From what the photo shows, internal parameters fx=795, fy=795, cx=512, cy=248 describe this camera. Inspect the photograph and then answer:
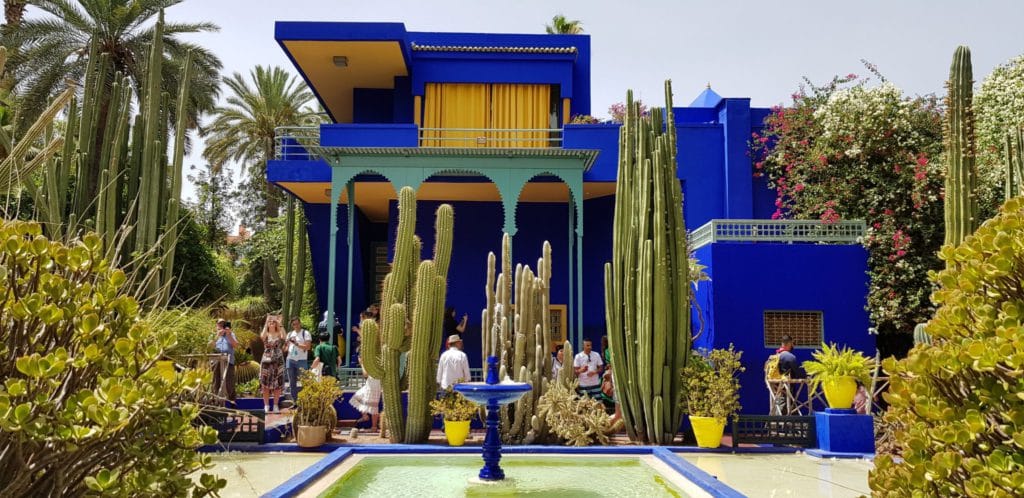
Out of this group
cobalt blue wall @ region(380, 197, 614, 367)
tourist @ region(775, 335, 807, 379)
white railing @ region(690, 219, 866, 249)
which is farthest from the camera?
cobalt blue wall @ region(380, 197, 614, 367)

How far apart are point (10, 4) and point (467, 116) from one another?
11.4 m

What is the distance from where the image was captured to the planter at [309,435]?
10.1m

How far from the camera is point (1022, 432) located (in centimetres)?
241

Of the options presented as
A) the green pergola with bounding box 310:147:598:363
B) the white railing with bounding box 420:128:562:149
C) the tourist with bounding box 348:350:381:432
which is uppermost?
the white railing with bounding box 420:128:562:149

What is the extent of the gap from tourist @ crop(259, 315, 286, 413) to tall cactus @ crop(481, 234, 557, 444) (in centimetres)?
331

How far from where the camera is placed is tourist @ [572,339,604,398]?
1211 cm

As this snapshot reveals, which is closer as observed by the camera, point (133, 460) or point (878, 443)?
point (133, 460)

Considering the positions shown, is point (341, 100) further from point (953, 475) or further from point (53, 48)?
point (953, 475)

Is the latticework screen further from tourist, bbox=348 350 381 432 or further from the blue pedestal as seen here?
tourist, bbox=348 350 381 432

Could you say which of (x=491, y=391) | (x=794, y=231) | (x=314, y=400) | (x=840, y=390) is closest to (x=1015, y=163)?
(x=794, y=231)

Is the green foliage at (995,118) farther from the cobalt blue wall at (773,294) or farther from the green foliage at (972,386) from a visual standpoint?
the green foliage at (972,386)

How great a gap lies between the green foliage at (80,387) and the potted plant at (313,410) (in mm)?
7717

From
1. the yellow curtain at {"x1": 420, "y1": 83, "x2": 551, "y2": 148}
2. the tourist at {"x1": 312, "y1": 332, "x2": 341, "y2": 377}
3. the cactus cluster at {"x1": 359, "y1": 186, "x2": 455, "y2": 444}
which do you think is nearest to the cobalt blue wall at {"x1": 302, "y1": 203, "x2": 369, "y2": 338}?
the yellow curtain at {"x1": 420, "y1": 83, "x2": 551, "y2": 148}

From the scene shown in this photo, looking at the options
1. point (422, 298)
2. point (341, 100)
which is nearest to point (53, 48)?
point (341, 100)
